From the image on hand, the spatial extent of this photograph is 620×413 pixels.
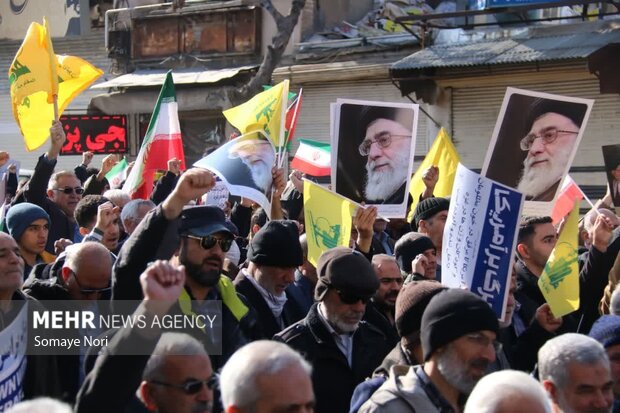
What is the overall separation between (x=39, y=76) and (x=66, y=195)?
1228 mm

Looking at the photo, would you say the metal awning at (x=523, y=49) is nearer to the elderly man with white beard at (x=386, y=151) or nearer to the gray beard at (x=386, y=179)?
the elderly man with white beard at (x=386, y=151)

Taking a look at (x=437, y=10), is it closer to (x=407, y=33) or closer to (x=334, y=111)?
(x=407, y=33)

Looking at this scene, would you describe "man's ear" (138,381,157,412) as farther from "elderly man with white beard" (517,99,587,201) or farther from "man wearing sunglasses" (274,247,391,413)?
"elderly man with white beard" (517,99,587,201)

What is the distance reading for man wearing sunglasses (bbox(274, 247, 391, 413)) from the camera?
513 centimetres

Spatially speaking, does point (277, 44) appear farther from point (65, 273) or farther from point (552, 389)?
point (552, 389)

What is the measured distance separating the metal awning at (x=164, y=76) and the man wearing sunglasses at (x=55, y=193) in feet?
37.0

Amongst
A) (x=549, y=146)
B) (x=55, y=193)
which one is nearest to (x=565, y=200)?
(x=549, y=146)

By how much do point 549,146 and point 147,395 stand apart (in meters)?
4.59

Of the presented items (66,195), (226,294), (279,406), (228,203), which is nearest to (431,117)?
(228,203)

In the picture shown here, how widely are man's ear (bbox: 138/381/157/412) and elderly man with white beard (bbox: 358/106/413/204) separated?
Result: 4745 millimetres

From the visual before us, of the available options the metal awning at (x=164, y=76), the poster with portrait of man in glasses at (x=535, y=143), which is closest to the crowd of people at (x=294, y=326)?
the poster with portrait of man in glasses at (x=535, y=143)

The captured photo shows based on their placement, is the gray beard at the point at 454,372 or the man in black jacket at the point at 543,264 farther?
the man in black jacket at the point at 543,264

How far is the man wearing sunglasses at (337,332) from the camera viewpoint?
5.13 metres

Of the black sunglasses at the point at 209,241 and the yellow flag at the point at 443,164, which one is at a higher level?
the black sunglasses at the point at 209,241
